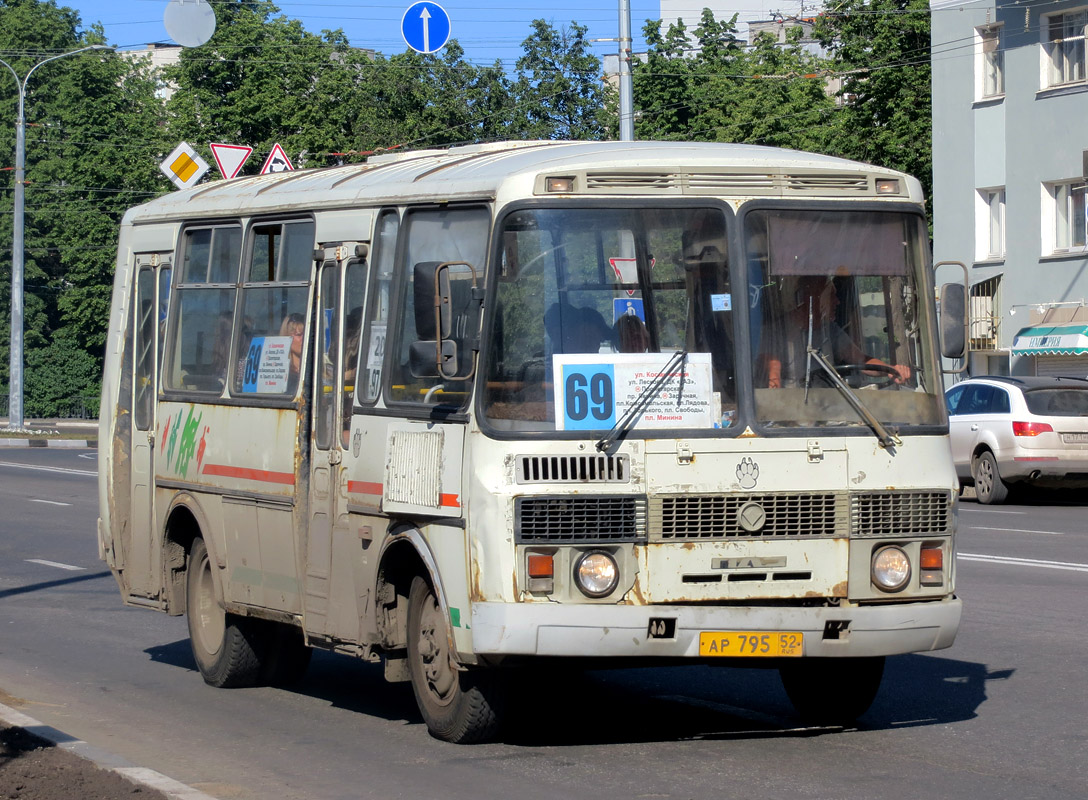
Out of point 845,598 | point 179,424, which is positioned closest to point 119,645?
point 179,424

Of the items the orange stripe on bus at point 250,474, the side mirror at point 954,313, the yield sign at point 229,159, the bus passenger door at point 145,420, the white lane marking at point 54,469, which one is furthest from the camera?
the white lane marking at point 54,469

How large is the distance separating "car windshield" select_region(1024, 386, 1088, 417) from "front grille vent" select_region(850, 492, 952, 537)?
16845 mm

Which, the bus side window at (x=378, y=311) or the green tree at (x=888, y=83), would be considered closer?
the bus side window at (x=378, y=311)

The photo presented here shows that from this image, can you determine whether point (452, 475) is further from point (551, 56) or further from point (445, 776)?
point (551, 56)

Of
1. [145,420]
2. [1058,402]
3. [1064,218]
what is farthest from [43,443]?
[145,420]

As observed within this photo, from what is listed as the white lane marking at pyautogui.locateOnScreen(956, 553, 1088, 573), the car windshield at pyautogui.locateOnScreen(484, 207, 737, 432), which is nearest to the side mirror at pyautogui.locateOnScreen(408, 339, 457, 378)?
the car windshield at pyautogui.locateOnScreen(484, 207, 737, 432)

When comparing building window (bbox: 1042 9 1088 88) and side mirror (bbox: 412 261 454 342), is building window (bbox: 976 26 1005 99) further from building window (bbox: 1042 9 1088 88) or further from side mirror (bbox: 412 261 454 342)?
side mirror (bbox: 412 261 454 342)

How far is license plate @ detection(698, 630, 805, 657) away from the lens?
755cm

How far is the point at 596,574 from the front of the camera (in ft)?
24.6

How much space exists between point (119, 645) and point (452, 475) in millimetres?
5208

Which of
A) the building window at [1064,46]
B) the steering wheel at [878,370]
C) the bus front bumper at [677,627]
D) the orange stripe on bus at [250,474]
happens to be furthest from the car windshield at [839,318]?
the building window at [1064,46]

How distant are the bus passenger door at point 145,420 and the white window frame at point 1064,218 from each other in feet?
93.8

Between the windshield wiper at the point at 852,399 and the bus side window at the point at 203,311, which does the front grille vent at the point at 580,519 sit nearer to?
the windshield wiper at the point at 852,399

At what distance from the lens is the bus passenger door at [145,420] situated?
10.9m
